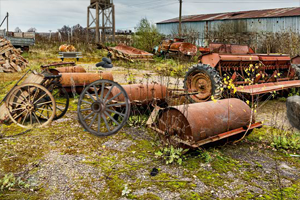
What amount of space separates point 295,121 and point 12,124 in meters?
6.01

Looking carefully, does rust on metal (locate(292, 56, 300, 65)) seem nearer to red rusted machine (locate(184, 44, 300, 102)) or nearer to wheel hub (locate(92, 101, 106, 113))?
red rusted machine (locate(184, 44, 300, 102))

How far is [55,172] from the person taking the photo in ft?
11.2

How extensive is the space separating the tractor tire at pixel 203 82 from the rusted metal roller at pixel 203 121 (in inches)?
70.8

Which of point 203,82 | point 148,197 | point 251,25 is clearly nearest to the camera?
point 148,197

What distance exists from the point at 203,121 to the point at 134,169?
126 centimetres

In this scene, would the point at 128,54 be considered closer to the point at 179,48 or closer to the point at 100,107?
the point at 179,48

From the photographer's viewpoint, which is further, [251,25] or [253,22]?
[251,25]

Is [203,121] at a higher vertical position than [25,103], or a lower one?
lower

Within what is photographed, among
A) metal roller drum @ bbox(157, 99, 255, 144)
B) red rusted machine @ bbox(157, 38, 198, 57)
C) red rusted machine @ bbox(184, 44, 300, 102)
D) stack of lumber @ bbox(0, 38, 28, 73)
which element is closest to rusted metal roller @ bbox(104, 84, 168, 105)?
red rusted machine @ bbox(184, 44, 300, 102)

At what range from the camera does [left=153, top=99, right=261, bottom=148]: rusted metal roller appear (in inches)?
146

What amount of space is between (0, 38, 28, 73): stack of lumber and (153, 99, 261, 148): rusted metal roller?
11224mm

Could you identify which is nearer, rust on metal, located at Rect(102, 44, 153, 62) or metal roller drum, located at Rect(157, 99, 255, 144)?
metal roller drum, located at Rect(157, 99, 255, 144)

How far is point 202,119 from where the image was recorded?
3.84 m

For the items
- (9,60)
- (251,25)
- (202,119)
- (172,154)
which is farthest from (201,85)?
(251,25)
